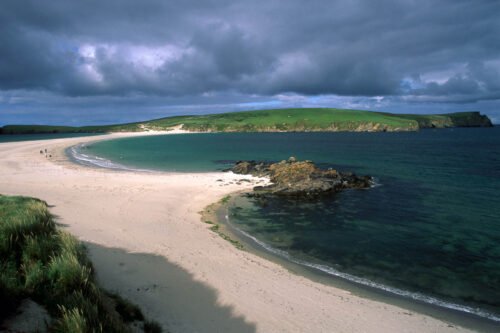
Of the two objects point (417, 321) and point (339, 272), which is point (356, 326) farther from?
point (339, 272)

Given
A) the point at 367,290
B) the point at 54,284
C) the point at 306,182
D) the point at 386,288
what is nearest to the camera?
the point at 54,284

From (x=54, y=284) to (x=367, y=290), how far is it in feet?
35.7

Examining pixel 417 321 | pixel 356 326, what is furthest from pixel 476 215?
pixel 356 326

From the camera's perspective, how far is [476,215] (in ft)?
76.0

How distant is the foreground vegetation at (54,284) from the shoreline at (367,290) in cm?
778

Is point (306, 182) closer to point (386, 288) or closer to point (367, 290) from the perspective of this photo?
point (386, 288)

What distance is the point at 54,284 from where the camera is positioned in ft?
25.3

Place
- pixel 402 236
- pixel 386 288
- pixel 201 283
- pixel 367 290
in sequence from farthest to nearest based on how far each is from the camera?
1. pixel 402 236
2. pixel 386 288
3. pixel 367 290
4. pixel 201 283

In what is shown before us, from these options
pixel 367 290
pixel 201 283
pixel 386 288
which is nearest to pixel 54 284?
pixel 201 283

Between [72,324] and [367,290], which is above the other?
[72,324]

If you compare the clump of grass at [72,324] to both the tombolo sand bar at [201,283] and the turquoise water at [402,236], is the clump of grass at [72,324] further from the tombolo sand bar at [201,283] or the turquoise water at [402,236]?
the turquoise water at [402,236]

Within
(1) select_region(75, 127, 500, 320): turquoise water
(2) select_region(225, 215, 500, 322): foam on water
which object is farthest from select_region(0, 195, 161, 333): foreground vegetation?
(1) select_region(75, 127, 500, 320): turquoise water

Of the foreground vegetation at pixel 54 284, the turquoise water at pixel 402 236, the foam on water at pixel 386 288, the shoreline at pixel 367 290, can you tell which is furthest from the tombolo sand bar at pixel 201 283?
the turquoise water at pixel 402 236

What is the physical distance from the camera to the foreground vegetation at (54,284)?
641 centimetres
